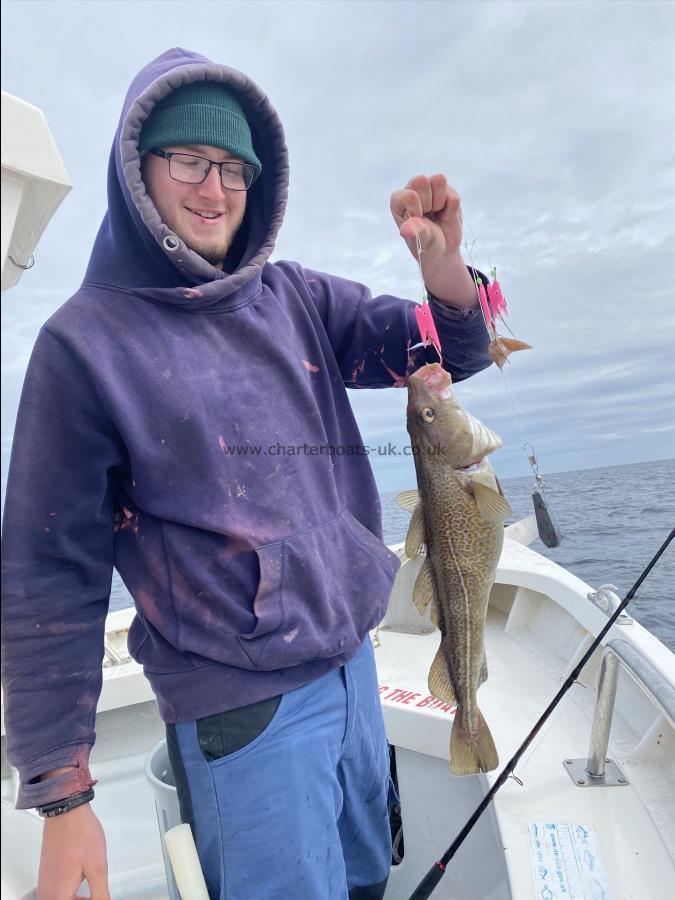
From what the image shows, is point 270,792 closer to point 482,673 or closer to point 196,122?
point 482,673

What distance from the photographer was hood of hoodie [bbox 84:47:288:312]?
188cm

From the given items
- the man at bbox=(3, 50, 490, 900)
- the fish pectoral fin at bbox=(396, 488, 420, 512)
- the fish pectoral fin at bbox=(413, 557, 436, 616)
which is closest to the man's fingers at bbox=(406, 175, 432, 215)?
the man at bbox=(3, 50, 490, 900)

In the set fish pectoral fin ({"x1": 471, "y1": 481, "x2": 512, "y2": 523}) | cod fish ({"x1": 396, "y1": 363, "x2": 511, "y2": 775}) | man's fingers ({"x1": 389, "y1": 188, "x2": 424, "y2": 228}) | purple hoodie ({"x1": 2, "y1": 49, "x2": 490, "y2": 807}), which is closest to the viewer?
purple hoodie ({"x1": 2, "y1": 49, "x2": 490, "y2": 807})

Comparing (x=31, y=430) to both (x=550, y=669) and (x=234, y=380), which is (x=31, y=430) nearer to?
(x=234, y=380)

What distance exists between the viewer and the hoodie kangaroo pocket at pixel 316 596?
1.78m

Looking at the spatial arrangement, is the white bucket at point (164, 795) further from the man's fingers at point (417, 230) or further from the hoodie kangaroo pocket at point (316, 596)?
the man's fingers at point (417, 230)

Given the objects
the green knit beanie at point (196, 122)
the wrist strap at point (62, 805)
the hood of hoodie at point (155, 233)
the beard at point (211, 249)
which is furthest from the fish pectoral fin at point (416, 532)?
the green knit beanie at point (196, 122)

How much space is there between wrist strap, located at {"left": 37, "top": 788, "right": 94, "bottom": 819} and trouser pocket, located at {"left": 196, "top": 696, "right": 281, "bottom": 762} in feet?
1.19

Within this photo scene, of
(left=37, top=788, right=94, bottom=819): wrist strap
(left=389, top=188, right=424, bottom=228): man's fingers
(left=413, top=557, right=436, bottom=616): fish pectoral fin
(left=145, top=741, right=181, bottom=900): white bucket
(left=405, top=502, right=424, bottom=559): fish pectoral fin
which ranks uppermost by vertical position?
(left=389, top=188, right=424, bottom=228): man's fingers

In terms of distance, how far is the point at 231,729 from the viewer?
1791mm

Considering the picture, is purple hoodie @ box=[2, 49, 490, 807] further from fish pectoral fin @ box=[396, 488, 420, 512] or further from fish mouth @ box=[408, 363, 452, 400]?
fish pectoral fin @ box=[396, 488, 420, 512]

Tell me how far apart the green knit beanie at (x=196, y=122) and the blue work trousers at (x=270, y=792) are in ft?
5.96

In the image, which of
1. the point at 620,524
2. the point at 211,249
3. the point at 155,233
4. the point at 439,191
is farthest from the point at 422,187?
the point at 620,524

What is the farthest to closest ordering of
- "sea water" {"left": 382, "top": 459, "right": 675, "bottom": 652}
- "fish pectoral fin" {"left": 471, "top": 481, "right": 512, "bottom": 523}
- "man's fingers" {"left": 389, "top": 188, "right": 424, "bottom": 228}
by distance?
1. "sea water" {"left": 382, "top": 459, "right": 675, "bottom": 652}
2. "fish pectoral fin" {"left": 471, "top": 481, "right": 512, "bottom": 523}
3. "man's fingers" {"left": 389, "top": 188, "right": 424, "bottom": 228}
